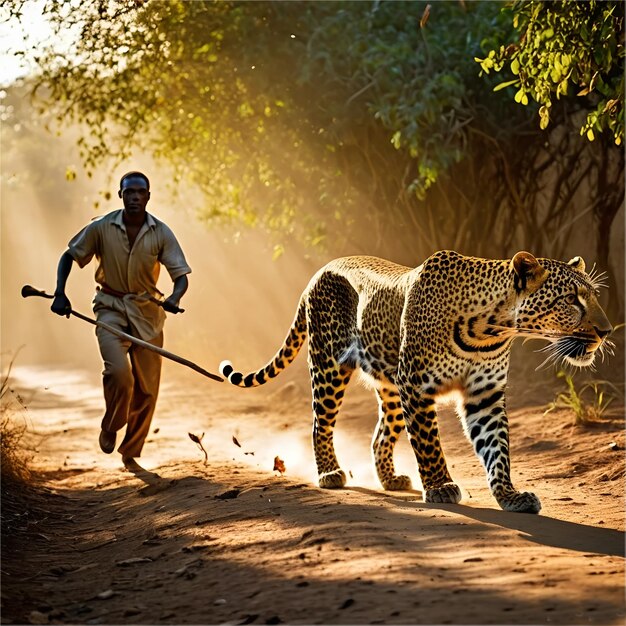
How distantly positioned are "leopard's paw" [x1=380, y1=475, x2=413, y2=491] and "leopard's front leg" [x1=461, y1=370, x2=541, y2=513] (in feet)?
2.89

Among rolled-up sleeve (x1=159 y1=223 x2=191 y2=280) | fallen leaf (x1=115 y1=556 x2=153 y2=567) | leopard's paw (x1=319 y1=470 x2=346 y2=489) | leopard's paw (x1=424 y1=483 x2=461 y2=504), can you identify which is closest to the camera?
fallen leaf (x1=115 y1=556 x2=153 y2=567)

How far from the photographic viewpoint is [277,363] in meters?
7.57

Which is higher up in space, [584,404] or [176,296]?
[176,296]

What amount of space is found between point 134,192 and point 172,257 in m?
0.53

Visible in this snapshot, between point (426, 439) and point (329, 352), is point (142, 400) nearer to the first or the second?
point (329, 352)

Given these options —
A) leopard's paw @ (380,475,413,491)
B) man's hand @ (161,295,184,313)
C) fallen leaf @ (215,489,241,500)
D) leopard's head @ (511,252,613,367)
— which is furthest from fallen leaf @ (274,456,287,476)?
leopard's head @ (511,252,613,367)

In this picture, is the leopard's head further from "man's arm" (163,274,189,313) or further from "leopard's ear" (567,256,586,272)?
"man's arm" (163,274,189,313)

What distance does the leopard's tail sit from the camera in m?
7.41

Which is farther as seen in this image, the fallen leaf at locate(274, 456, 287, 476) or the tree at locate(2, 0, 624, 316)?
the tree at locate(2, 0, 624, 316)

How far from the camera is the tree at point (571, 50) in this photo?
269 inches

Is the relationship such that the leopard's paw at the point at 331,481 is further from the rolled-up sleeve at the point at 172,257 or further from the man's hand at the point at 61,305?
the man's hand at the point at 61,305

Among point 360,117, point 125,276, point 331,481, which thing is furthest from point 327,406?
point 360,117

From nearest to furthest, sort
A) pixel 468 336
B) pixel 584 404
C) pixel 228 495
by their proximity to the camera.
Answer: pixel 468 336
pixel 228 495
pixel 584 404

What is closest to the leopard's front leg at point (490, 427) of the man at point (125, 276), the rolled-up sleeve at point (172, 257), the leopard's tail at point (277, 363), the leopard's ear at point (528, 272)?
the leopard's ear at point (528, 272)
